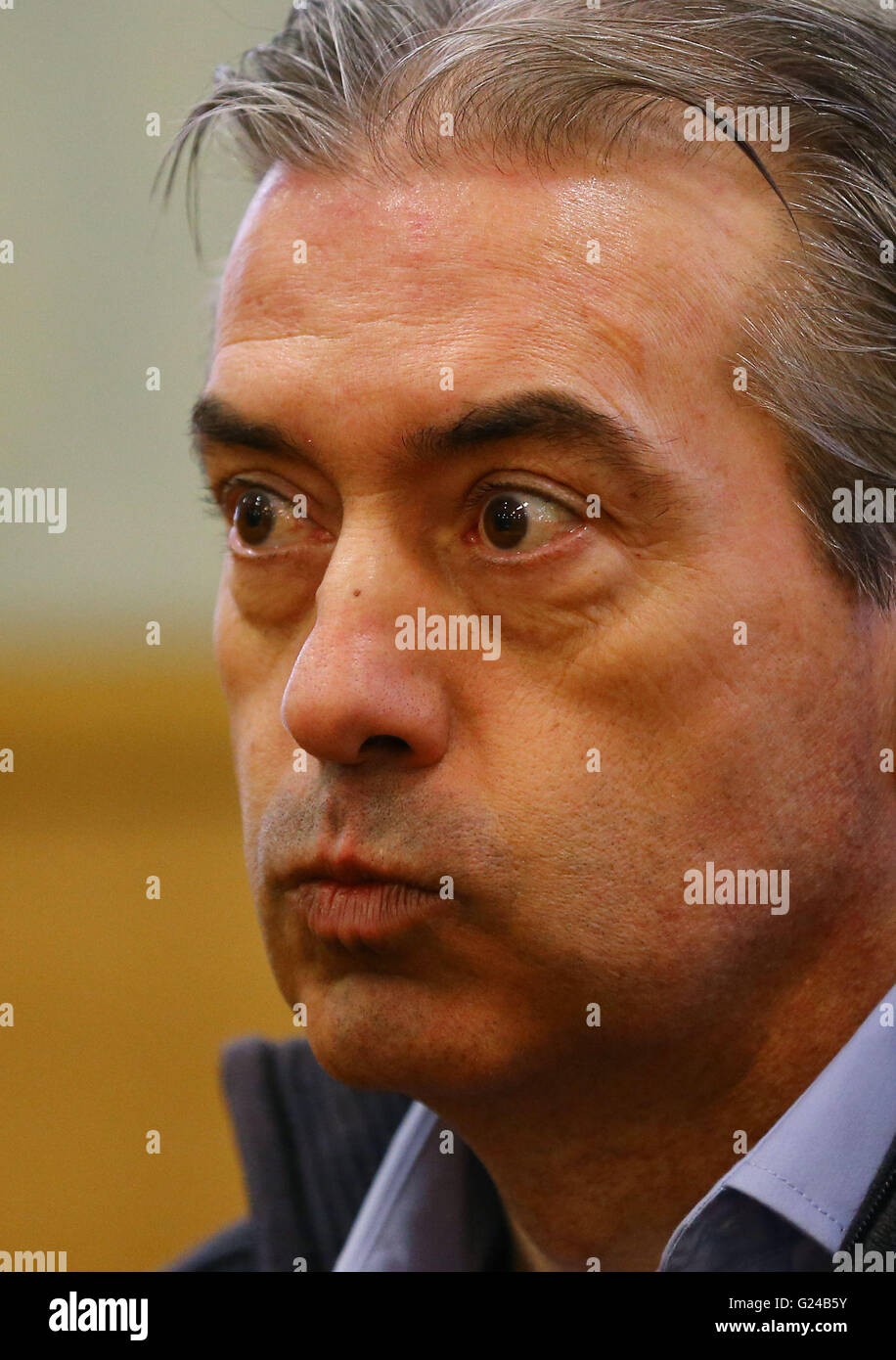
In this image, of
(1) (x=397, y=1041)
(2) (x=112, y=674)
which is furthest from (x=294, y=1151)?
(2) (x=112, y=674)

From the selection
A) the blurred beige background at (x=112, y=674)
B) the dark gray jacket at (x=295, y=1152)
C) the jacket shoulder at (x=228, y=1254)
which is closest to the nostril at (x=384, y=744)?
the dark gray jacket at (x=295, y=1152)

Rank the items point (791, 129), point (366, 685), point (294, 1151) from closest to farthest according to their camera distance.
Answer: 1. point (366, 685)
2. point (791, 129)
3. point (294, 1151)

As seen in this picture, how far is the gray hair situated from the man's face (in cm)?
3

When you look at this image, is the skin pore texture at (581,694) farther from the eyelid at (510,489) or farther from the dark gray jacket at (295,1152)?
the dark gray jacket at (295,1152)

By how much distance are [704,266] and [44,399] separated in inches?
78.3

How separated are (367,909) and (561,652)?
240 mm

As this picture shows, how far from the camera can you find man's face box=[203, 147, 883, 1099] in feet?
3.56

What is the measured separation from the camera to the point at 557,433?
1.10 meters

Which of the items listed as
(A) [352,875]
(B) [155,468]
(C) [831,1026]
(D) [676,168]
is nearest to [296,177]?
(D) [676,168]

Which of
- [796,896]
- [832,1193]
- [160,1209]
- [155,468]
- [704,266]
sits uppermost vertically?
[155,468]

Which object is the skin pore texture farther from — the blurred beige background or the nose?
the blurred beige background

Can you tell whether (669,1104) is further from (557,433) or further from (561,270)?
(561,270)

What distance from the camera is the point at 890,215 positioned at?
1.18 metres

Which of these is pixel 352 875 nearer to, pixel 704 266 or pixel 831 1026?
pixel 831 1026
